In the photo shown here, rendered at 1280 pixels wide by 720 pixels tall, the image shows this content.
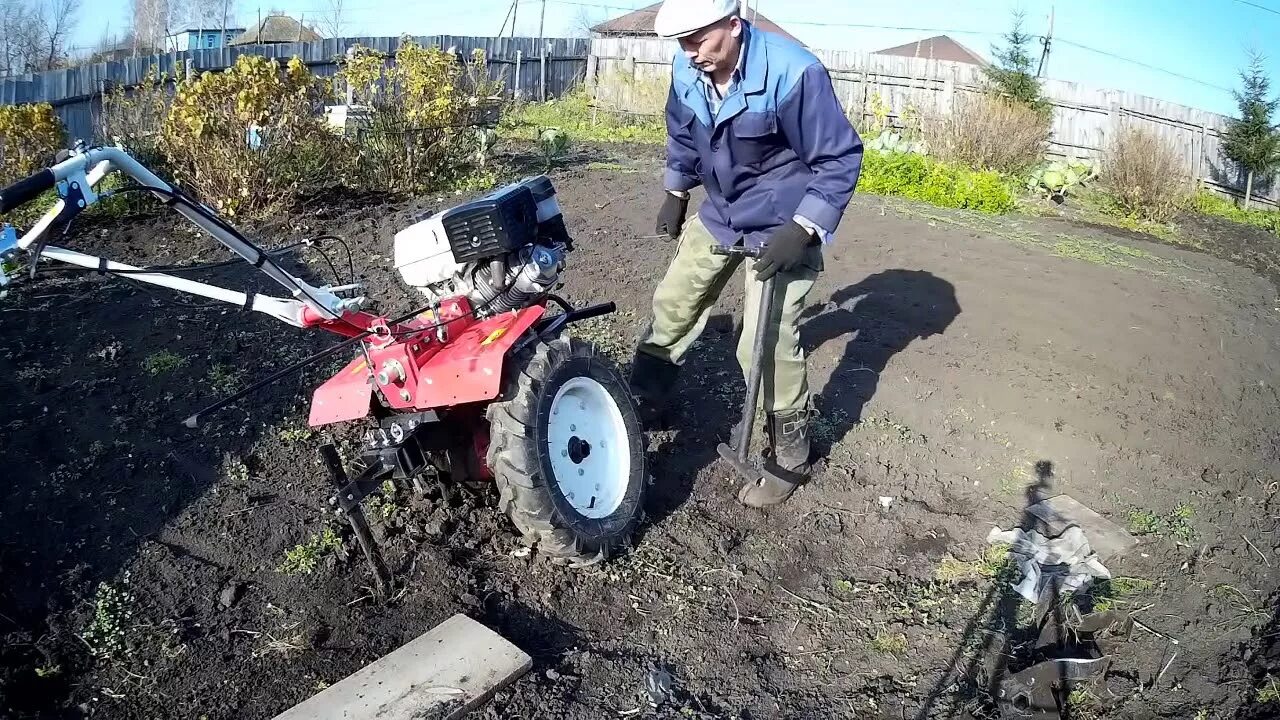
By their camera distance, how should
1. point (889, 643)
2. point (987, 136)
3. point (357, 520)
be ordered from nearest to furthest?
point (357, 520) → point (889, 643) → point (987, 136)

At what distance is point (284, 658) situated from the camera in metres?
3.09

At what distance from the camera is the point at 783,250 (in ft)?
12.4

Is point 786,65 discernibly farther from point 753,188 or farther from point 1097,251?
point 1097,251

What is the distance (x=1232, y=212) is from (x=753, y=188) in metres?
14.1

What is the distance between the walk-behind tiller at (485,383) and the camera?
11.1 ft

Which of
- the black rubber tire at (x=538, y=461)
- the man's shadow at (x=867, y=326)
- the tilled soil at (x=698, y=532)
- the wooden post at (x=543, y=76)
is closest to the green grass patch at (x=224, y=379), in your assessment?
the tilled soil at (x=698, y=532)

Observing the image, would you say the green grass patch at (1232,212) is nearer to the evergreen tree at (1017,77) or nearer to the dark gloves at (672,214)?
the evergreen tree at (1017,77)

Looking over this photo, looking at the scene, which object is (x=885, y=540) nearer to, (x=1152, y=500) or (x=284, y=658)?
(x=1152, y=500)

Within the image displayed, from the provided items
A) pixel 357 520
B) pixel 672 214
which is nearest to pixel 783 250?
pixel 672 214

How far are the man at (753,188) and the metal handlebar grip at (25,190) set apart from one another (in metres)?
2.05

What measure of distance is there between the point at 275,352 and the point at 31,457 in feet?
4.60

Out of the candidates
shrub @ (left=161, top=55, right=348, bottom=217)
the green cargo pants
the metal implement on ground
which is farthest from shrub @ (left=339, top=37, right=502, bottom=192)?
the metal implement on ground

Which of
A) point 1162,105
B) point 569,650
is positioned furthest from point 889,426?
point 1162,105

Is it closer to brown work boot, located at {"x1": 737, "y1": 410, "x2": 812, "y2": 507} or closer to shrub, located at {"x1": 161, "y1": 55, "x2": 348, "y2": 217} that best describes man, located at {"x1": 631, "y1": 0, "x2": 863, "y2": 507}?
brown work boot, located at {"x1": 737, "y1": 410, "x2": 812, "y2": 507}
